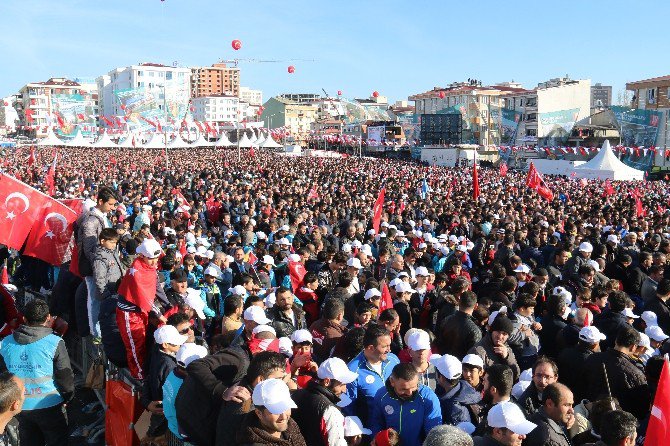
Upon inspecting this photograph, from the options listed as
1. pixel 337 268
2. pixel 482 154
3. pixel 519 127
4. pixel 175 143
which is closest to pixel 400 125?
pixel 519 127

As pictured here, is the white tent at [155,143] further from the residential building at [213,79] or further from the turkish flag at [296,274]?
the residential building at [213,79]

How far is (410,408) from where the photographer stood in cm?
341

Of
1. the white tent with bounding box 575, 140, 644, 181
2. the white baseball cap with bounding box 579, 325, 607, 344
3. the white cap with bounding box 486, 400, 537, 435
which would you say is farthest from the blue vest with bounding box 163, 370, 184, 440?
the white tent with bounding box 575, 140, 644, 181

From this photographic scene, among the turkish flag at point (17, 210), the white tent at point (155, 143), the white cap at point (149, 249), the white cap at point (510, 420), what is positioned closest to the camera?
the white cap at point (510, 420)

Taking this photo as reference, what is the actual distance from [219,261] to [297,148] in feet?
174

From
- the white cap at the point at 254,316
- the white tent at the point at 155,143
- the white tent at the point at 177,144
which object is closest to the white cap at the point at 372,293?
the white cap at the point at 254,316

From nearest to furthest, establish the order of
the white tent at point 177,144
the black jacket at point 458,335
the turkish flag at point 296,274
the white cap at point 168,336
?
1. the white cap at point 168,336
2. the black jacket at point 458,335
3. the turkish flag at point 296,274
4. the white tent at point 177,144

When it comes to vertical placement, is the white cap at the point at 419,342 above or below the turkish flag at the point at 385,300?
above

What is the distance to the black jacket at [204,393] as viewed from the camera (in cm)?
336

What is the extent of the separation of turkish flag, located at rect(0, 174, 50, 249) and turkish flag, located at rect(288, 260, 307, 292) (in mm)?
2797

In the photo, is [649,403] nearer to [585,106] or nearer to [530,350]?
[530,350]

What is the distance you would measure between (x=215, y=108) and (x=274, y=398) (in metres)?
126

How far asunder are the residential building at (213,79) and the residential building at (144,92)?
31.3 m

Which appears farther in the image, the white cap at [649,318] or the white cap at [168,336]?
the white cap at [649,318]
